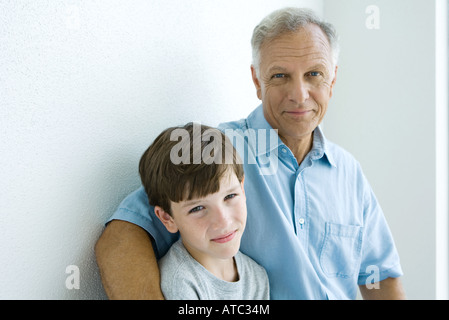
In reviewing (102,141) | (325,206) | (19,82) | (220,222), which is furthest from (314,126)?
(19,82)

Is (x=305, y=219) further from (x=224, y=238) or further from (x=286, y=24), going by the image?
(x=286, y=24)

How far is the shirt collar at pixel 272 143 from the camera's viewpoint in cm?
133

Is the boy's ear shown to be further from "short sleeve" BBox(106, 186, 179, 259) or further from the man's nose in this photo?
the man's nose

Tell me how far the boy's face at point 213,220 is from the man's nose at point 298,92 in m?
A: 0.40

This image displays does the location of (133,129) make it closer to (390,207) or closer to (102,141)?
(102,141)

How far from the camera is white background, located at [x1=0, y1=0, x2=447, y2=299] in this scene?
0.86m

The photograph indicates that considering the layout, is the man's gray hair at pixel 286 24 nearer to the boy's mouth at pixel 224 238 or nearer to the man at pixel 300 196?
the man at pixel 300 196

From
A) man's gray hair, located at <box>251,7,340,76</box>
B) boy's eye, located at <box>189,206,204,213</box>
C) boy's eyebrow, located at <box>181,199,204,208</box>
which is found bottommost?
boy's eye, located at <box>189,206,204,213</box>

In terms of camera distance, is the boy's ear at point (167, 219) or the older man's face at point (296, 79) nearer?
the boy's ear at point (167, 219)

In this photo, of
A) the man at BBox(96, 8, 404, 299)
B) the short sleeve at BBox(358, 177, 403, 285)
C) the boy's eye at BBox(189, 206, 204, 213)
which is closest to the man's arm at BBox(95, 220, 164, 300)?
the man at BBox(96, 8, 404, 299)

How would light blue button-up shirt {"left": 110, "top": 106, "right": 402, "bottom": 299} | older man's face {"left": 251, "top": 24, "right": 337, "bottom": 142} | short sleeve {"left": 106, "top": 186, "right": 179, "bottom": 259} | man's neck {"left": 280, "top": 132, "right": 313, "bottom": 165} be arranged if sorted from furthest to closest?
man's neck {"left": 280, "top": 132, "right": 313, "bottom": 165} < older man's face {"left": 251, "top": 24, "right": 337, "bottom": 142} < light blue button-up shirt {"left": 110, "top": 106, "right": 402, "bottom": 299} < short sleeve {"left": 106, "top": 186, "right": 179, "bottom": 259}

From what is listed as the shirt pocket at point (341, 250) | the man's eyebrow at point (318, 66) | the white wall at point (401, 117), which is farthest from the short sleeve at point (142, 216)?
the white wall at point (401, 117)
